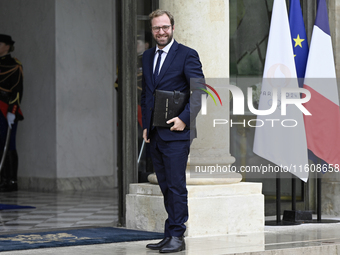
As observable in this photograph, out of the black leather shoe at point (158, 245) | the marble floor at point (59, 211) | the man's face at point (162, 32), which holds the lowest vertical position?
the marble floor at point (59, 211)

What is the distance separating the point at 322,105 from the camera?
6605mm

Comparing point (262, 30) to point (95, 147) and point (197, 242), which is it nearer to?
point (197, 242)

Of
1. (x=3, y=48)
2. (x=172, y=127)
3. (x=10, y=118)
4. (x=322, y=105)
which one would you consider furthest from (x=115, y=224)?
(x=3, y=48)

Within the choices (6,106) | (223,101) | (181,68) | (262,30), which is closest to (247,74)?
(262,30)

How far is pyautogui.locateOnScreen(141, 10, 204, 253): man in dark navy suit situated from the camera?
443 cm

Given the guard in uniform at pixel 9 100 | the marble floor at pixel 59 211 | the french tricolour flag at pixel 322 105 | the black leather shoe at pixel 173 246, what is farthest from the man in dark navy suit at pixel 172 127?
the guard in uniform at pixel 9 100

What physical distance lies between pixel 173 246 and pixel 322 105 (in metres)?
2.86

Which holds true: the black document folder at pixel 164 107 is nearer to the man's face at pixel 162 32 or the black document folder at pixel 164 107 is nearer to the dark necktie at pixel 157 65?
the dark necktie at pixel 157 65

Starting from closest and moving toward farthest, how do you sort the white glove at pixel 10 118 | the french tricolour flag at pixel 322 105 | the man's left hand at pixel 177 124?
the man's left hand at pixel 177 124, the french tricolour flag at pixel 322 105, the white glove at pixel 10 118

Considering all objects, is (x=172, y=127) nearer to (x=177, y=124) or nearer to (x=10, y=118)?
(x=177, y=124)

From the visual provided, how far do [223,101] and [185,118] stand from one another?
144 centimetres

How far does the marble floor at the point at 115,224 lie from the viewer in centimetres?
454

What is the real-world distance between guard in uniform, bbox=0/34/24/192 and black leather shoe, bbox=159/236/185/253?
689cm

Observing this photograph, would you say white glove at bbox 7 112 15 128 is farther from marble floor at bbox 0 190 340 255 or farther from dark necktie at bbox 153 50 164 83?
dark necktie at bbox 153 50 164 83
